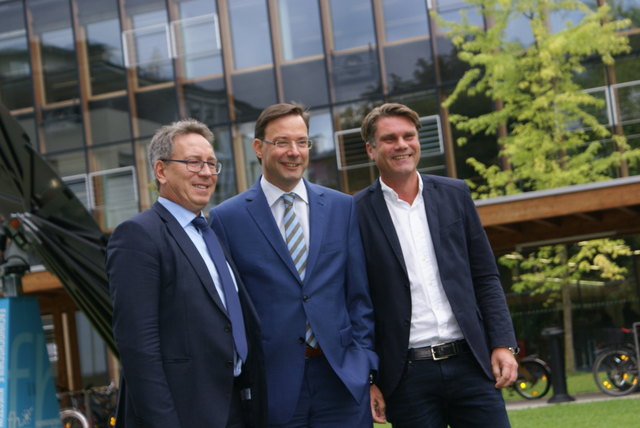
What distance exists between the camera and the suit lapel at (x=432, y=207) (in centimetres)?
454

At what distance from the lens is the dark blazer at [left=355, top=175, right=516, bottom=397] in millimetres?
4430

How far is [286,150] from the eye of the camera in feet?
14.4

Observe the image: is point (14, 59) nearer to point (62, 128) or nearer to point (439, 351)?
point (62, 128)

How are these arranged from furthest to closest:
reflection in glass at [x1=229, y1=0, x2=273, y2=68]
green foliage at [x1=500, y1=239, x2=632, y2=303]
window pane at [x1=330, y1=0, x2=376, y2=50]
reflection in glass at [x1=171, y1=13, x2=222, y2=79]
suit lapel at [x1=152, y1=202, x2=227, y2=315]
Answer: reflection in glass at [x1=171, y1=13, x2=222, y2=79] → reflection in glass at [x1=229, y1=0, x2=273, y2=68] → window pane at [x1=330, y1=0, x2=376, y2=50] → green foliage at [x1=500, y1=239, x2=632, y2=303] → suit lapel at [x1=152, y1=202, x2=227, y2=315]

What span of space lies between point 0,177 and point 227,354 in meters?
4.92

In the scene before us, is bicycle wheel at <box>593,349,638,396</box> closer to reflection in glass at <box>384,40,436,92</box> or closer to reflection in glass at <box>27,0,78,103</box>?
reflection in glass at <box>384,40,436,92</box>

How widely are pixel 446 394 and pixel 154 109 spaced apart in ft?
68.6

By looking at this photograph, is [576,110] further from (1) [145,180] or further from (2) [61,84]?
(2) [61,84]

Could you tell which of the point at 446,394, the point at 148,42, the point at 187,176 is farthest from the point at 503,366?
the point at 148,42

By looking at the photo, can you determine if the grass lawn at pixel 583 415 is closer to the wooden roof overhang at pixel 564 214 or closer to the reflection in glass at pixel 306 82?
the wooden roof overhang at pixel 564 214

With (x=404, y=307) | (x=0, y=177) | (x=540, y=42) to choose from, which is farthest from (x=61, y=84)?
→ (x=404, y=307)

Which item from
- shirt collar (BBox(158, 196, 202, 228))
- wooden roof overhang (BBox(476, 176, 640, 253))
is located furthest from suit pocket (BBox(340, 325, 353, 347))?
wooden roof overhang (BBox(476, 176, 640, 253))

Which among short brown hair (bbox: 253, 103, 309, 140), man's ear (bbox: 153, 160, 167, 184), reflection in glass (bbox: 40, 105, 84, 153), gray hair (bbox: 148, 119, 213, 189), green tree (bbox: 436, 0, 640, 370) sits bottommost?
man's ear (bbox: 153, 160, 167, 184)

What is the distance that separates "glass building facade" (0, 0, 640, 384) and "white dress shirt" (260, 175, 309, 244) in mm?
17260
